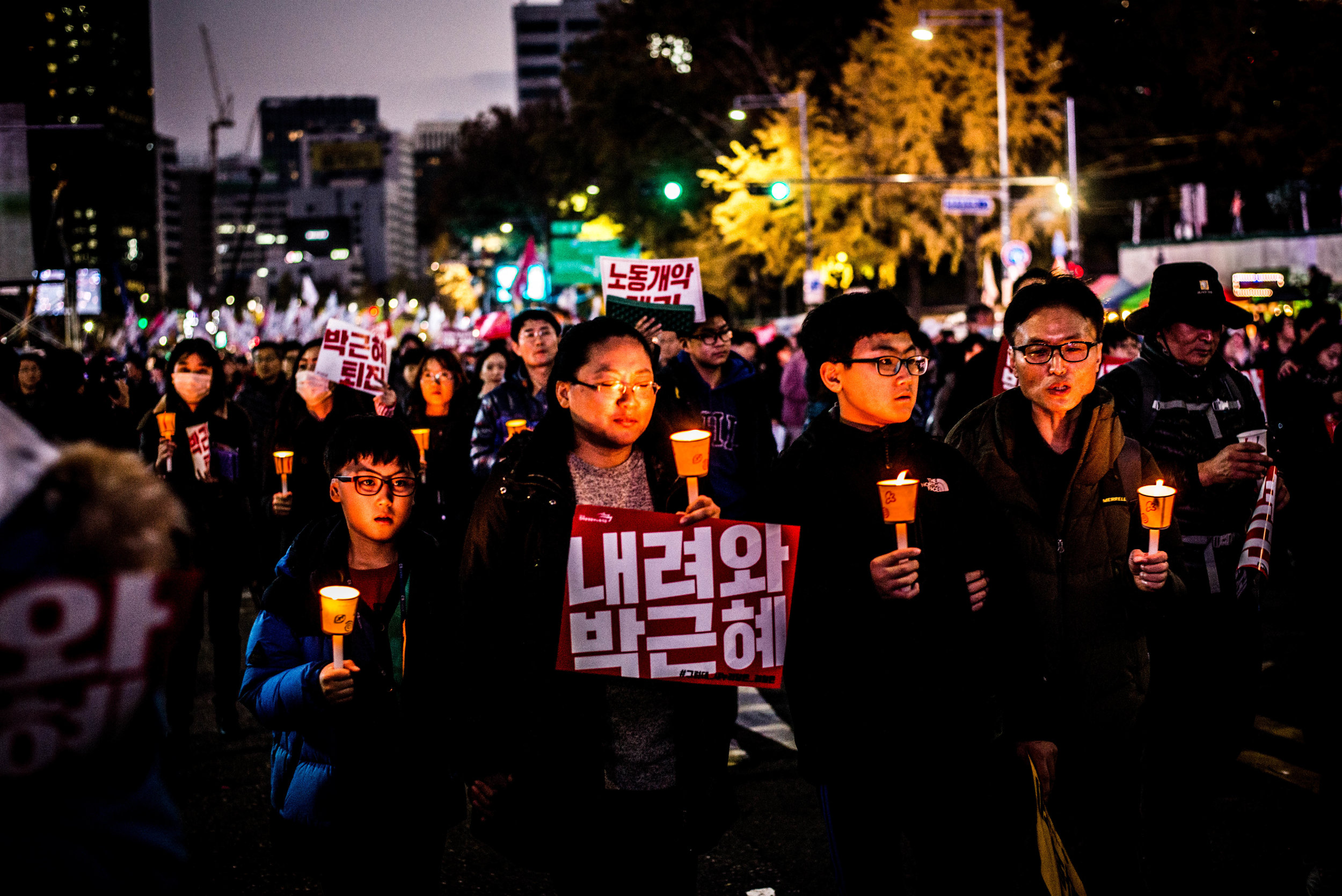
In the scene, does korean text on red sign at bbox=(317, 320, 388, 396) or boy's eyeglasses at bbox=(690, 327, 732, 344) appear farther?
korean text on red sign at bbox=(317, 320, 388, 396)

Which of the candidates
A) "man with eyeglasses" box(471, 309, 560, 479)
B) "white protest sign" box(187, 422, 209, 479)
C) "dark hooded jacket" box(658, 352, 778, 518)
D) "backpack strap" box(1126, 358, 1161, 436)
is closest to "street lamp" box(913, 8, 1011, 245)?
"dark hooded jacket" box(658, 352, 778, 518)

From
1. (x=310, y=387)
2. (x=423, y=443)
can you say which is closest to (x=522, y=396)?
(x=423, y=443)

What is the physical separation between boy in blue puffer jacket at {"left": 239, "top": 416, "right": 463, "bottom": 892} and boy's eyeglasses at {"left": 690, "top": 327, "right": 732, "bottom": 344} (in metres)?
3.88

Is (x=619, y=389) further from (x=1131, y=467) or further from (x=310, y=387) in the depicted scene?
(x=310, y=387)

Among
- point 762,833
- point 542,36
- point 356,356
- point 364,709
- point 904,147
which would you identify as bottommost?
point 762,833

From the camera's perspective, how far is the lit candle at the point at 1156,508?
3252 mm

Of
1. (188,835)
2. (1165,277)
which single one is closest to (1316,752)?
(1165,277)

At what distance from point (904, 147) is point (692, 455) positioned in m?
33.2

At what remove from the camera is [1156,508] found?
10.7ft

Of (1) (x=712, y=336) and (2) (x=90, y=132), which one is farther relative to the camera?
(2) (x=90, y=132)

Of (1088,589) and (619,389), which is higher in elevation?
(619,389)

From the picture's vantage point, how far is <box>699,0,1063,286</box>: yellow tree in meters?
33.7

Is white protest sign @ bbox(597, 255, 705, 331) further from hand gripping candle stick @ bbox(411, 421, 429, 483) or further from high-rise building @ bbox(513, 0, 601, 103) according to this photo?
high-rise building @ bbox(513, 0, 601, 103)

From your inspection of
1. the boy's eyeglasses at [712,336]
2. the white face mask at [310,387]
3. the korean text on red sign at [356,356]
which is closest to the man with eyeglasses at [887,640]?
the boy's eyeglasses at [712,336]
